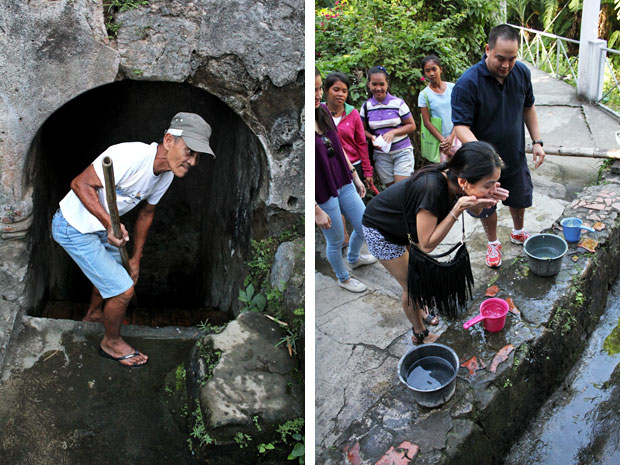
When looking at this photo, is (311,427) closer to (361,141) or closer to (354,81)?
(361,141)

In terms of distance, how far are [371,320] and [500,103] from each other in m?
1.71

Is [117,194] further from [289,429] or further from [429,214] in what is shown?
[429,214]

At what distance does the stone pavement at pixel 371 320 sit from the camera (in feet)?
11.9

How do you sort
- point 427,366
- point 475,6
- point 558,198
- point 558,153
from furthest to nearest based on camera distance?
point 475,6, point 558,153, point 558,198, point 427,366

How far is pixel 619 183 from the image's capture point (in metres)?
5.32

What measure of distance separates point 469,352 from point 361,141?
190 centimetres

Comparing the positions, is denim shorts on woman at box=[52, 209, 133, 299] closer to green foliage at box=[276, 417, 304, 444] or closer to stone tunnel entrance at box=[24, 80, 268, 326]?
stone tunnel entrance at box=[24, 80, 268, 326]

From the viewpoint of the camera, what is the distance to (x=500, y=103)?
3.97m

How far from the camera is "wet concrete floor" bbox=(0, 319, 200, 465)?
11.3 feet

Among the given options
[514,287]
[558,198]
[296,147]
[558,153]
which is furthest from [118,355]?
[558,153]

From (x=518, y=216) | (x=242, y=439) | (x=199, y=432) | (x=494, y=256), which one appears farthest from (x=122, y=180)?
Answer: (x=518, y=216)

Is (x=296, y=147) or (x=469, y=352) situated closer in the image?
(x=469, y=352)

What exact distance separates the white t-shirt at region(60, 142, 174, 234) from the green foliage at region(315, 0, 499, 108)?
2.65m

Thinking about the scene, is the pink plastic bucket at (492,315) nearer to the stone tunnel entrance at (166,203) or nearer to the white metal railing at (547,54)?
the stone tunnel entrance at (166,203)
